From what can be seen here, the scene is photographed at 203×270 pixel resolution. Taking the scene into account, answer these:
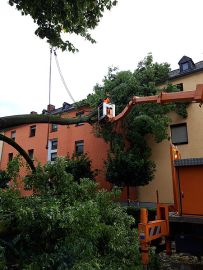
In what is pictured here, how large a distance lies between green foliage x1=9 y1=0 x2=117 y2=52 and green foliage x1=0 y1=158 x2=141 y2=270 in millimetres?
3405

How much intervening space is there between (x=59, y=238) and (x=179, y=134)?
16.5 m

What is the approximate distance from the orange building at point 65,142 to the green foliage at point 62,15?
15.9 meters

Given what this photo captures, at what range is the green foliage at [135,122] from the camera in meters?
18.1

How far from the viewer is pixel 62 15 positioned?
6.00m

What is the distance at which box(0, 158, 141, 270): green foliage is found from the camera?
4.90 m

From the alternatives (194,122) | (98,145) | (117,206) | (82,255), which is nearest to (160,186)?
(194,122)

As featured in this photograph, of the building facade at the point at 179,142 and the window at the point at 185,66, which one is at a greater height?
the window at the point at 185,66

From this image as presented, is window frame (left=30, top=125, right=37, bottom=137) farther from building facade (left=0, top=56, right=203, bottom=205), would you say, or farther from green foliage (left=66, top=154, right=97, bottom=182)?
green foliage (left=66, top=154, right=97, bottom=182)

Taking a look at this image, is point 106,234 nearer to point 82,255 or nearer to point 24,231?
point 82,255

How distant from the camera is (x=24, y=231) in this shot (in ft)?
17.1

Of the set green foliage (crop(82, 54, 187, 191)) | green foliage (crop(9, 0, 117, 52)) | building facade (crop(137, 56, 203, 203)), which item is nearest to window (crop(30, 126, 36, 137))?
green foliage (crop(82, 54, 187, 191))

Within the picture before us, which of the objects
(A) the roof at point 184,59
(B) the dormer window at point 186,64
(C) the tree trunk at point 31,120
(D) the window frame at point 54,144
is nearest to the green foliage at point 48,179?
(C) the tree trunk at point 31,120

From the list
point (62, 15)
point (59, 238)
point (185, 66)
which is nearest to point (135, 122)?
point (185, 66)

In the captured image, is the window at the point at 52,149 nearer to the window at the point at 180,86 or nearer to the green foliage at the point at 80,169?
the green foliage at the point at 80,169
